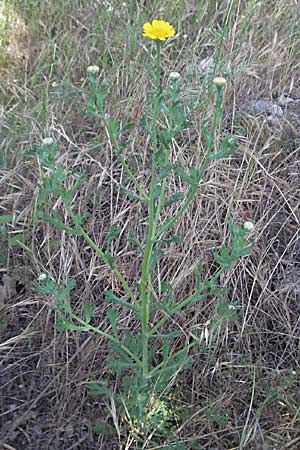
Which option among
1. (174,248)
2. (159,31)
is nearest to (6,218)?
(174,248)

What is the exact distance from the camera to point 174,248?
67.5 inches

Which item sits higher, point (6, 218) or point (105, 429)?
point (6, 218)

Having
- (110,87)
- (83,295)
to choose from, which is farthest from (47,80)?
(83,295)

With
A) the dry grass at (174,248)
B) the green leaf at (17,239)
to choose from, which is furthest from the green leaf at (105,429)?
the green leaf at (17,239)

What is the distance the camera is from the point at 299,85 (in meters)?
2.23

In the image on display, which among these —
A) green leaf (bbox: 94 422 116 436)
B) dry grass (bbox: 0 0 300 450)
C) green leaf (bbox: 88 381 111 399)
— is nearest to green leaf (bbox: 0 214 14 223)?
dry grass (bbox: 0 0 300 450)

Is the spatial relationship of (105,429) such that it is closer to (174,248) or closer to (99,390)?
(99,390)

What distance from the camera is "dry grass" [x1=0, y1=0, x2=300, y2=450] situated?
156cm

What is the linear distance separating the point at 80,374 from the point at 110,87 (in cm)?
103

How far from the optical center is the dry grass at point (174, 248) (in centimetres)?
156

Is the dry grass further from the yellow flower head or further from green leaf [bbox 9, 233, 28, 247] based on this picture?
the yellow flower head

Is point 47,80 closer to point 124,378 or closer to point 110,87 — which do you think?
point 110,87

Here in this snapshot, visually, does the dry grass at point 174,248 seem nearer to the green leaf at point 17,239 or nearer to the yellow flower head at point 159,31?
the green leaf at point 17,239

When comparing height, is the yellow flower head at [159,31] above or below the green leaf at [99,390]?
above
